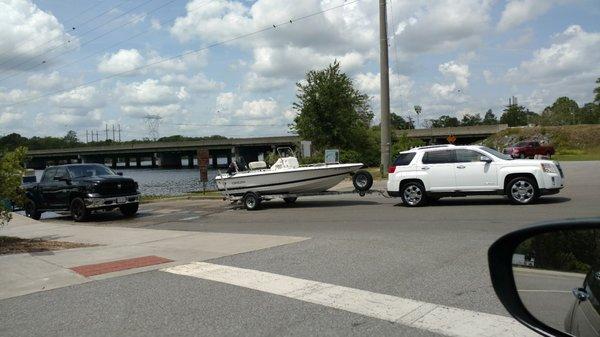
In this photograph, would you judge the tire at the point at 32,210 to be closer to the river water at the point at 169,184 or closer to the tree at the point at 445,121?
the river water at the point at 169,184

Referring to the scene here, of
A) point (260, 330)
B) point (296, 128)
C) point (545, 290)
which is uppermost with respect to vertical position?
point (296, 128)

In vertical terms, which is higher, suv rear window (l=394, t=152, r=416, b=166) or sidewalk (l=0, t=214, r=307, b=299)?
suv rear window (l=394, t=152, r=416, b=166)

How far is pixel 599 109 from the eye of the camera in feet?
370

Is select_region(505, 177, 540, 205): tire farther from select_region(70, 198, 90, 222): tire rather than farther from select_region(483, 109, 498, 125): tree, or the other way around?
select_region(483, 109, 498, 125): tree

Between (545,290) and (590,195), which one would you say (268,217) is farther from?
(545,290)

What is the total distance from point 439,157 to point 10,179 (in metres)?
11.0

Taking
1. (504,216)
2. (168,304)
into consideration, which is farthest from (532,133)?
(168,304)

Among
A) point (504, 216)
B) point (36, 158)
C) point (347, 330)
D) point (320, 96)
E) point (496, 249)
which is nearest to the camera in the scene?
point (496, 249)

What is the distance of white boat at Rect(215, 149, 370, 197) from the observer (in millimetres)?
17859

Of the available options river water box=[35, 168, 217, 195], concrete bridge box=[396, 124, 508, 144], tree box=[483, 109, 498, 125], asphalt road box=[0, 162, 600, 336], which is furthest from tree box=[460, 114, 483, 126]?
asphalt road box=[0, 162, 600, 336]

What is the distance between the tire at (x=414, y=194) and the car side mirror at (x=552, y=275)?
44.7 feet

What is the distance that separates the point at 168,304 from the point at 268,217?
10.2 meters

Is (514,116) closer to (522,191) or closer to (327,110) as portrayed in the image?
(327,110)

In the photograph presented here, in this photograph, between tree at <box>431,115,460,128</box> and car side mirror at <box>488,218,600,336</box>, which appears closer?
car side mirror at <box>488,218,600,336</box>
